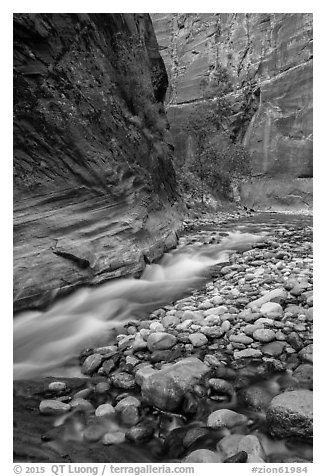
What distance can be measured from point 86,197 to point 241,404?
2.80 m

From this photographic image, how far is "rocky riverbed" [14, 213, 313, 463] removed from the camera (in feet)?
5.69

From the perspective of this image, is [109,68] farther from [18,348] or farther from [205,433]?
[205,433]

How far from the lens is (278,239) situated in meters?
5.56

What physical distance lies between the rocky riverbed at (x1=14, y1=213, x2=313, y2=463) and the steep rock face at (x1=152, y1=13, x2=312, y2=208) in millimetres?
10666

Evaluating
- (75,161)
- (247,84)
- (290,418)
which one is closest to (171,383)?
(290,418)

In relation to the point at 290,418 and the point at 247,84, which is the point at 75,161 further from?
the point at 247,84

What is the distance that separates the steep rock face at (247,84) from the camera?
14.5 meters

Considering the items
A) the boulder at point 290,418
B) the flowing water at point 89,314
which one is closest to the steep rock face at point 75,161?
the flowing water at point 89,314

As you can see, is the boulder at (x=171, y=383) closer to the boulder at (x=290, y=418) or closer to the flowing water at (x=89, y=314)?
the boulder at (x=290, y=418)

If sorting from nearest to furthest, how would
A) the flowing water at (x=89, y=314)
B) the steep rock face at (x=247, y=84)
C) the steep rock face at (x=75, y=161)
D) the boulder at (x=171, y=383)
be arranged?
the boulder at (x=171, y=383), the flowing water at (x=89, y=314), the steep rock face at (x=75, y=161), the steep rock face at (x=247, y=84)

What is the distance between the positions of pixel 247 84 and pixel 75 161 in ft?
71.7

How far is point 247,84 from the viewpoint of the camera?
2184cm

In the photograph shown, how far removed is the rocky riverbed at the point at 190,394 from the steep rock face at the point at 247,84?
10.7 meters

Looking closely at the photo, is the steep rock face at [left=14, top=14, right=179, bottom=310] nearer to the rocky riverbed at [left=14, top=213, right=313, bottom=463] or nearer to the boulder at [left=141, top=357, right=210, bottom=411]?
the rocky riverbed at [left=14, top=213, right=313, bottom=463]
